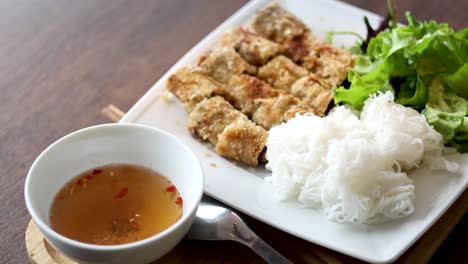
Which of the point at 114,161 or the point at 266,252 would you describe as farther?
the point at 114,161

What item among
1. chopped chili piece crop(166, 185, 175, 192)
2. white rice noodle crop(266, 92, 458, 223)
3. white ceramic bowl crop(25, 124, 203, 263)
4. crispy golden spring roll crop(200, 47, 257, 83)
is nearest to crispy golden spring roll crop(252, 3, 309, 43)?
crispy golden spring roll crop(200, 47, 257, 83)

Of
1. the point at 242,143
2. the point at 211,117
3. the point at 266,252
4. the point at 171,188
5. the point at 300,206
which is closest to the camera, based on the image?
the point at 266,252

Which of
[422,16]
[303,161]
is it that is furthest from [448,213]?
[422,16]

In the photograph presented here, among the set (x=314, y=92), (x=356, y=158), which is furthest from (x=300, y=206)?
(x=314, y=92)

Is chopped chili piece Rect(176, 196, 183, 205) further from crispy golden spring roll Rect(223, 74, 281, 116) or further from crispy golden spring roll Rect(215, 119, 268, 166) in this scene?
crispy golden spring roll Rect(223, 74, 281, 116)

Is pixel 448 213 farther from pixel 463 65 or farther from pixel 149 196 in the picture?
pixel 149 196

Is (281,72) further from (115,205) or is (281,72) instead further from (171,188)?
(115,205)
